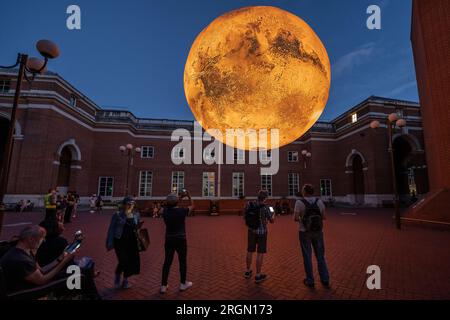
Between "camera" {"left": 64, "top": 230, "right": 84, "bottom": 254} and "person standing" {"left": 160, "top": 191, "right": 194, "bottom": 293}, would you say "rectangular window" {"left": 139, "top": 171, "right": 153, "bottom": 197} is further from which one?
"camera" {"left": 64, "top": 230, "right": 84, "bottom": 254}

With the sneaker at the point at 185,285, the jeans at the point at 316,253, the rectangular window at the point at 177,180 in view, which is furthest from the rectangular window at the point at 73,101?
the jeans at the point at 316,253

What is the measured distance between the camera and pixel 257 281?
3.95m

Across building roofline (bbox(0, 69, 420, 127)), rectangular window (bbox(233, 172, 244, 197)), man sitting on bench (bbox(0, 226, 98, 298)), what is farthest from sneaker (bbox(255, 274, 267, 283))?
rectangular window (bbox(233, 172, 244, 197))

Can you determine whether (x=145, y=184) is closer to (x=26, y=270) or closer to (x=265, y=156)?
(x=265, y=156)

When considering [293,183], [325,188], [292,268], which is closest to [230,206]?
[292,268]

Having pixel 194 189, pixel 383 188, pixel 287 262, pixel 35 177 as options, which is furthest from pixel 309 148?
pixel 35 177

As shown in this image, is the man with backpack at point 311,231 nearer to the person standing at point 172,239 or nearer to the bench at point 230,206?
the person standing at point 172,239

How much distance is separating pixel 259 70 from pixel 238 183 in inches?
1004

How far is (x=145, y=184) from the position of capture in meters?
26.6

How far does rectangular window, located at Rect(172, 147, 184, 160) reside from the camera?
27794 millimetres

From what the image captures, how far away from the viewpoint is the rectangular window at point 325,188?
27.7 metres

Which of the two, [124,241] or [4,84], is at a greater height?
[4,84]
